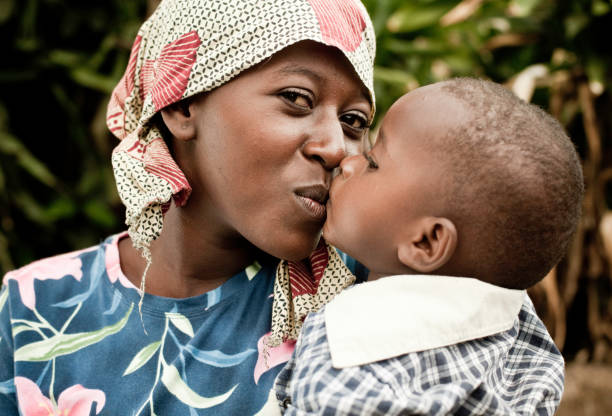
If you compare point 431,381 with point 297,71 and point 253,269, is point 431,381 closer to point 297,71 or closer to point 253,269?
point 253,269

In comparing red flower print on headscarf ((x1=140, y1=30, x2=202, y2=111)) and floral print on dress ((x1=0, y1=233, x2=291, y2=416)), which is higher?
red flower print on headscarf ((x1=140, y1=30, x2=202, y2=111))

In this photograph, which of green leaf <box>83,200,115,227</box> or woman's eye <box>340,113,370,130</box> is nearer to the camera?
woman's eye <box>340,113,370,130</box>

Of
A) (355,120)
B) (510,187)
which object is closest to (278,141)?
(355,120)

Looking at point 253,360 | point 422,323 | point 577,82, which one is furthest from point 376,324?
point 577,82

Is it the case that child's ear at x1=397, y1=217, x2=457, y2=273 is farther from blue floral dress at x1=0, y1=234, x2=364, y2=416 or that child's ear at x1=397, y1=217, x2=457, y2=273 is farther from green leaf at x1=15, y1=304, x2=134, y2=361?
green leaf at x1=15, y1=304, x2=134, y2=361

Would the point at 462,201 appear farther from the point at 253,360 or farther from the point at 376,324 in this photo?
the point at 253,360

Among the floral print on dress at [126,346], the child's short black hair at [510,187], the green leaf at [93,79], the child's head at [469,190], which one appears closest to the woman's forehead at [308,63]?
the child's head at [469,190]

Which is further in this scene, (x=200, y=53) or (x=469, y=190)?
(x=200, y=53)

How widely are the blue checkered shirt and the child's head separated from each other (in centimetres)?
20

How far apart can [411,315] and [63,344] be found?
0.99m

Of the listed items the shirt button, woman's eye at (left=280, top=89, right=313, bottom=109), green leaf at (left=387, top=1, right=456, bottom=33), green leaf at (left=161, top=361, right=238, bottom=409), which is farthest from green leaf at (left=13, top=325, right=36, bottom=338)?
green leaf at (left=387, top=1, right=456, bottom=33)

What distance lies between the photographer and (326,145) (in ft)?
4.99

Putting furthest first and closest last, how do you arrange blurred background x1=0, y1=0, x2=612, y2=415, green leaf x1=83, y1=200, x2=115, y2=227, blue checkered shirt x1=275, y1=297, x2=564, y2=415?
green leaf x1=83, y1=200, x2=115, y2=227
blurred background x1=0, y1=0, x2=612, y2=415
blue checkered shirt x1=275, y1=297, x2=564, y2=415

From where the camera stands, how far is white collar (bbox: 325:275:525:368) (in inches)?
48.8
